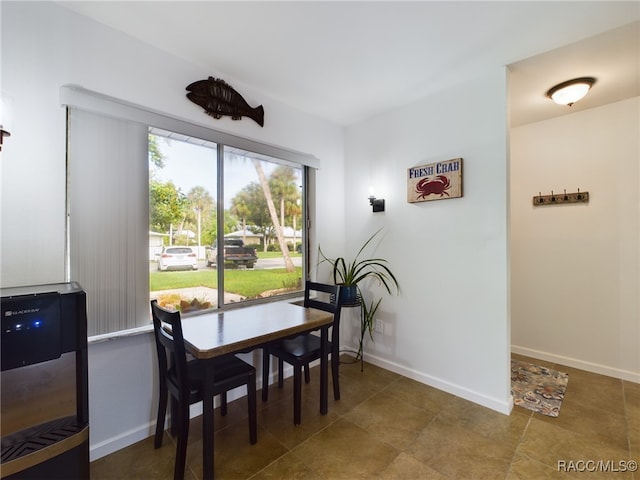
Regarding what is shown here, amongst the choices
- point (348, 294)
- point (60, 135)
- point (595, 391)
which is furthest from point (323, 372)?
point (595, 391)

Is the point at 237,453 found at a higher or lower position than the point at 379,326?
lower

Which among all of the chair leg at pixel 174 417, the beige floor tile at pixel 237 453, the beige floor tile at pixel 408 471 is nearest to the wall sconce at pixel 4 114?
the chair leg at pixel 174 417

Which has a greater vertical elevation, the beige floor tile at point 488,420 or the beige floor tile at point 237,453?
the beige floor tile at point 237,453

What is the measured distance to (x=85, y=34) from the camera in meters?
1.72

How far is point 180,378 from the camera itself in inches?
59.5

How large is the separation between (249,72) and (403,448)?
115 inches

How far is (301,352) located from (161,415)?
0.97 m

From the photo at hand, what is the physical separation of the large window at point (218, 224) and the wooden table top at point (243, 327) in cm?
30

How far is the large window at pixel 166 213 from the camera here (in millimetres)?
1722

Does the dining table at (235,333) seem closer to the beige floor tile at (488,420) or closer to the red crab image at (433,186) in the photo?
the beige floor tile at (488,420)

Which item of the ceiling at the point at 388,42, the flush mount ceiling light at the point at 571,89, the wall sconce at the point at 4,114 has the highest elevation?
the ceiling at the point at 388,42

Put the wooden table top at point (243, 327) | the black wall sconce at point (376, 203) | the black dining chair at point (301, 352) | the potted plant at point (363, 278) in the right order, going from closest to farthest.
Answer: the wooden table top at point (243, 327) < the black dining chair at point (301, 352) < the potted plant at point (363, 278) < the black wall sconce at point (376, 203)

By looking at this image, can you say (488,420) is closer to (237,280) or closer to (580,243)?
(580,243)

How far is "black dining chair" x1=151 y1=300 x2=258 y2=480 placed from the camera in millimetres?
1504
